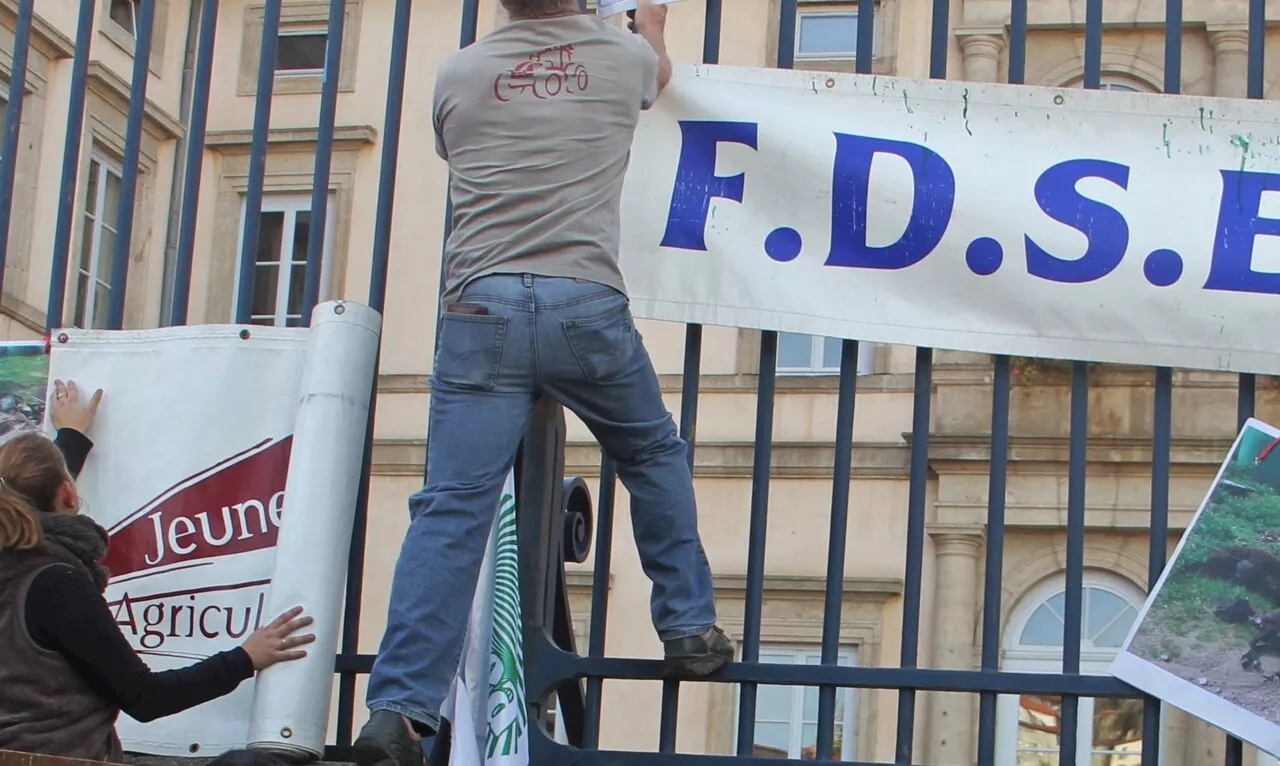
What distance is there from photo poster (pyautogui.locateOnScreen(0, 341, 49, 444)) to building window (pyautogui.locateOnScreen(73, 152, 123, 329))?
13505 mm

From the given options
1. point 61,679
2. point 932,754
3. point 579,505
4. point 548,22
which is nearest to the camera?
point 61,679

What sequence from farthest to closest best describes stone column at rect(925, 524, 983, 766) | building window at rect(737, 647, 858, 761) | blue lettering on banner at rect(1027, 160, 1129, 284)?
1. building window at rect(737, 647, 858, 761)
2. stone column at rect(925, 524, 983, 766)
3. blue lettering on banner at rect(1027, 160, 1129, 284)

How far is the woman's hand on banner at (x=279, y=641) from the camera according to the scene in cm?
414

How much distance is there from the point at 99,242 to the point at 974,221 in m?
15.5

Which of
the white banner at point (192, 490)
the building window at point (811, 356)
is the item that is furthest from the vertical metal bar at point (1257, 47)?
the building window at point (811, 356)

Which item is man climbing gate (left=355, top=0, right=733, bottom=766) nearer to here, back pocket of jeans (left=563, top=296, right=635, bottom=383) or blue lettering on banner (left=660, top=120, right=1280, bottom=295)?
back pocket of jeans (left=563, top=296, right=635, bottom=383)

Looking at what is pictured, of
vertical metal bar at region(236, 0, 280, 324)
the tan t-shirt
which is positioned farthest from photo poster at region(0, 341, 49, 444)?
the tan t-shirt

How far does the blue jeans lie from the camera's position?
4004 millimetres

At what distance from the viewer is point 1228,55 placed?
56.2 ft

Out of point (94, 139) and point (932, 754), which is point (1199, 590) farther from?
point (94, 139)

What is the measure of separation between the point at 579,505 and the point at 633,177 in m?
0.71

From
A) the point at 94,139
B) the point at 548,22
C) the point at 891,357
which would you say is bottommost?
the point at 548,22

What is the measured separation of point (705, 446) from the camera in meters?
19.2

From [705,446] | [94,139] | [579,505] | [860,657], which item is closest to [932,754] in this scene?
[860,657]
